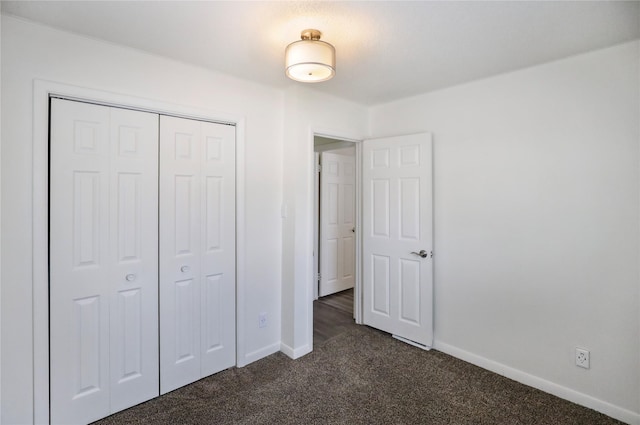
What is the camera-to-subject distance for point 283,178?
2.90 m

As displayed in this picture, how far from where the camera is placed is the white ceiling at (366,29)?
1627 mm

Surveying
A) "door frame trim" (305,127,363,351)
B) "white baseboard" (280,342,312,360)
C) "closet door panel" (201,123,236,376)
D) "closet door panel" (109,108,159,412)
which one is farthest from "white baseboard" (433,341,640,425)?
"closet door panel" (109,108,159,412)

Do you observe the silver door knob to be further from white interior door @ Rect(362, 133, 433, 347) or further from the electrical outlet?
the electrical outlet

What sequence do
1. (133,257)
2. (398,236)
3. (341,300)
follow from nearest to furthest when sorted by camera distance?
(133,257)
(398,236)
(341,300)

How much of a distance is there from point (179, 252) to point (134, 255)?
0.29 m

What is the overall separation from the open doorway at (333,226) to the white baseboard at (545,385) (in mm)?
1518

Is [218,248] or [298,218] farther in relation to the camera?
[298,218]

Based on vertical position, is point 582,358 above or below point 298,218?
below

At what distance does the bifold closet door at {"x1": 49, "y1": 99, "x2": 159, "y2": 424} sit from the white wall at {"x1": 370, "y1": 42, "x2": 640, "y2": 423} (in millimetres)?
2375

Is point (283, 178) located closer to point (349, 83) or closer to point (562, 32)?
point (349, 83)

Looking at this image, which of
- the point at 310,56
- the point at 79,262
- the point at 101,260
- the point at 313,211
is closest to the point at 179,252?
the point at 101,260

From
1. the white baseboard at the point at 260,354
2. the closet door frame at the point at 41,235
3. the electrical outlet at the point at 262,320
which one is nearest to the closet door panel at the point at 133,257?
the closet door frame at the point at 41,235

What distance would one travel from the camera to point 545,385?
233 centimetres

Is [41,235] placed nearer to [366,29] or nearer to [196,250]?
[196,250]
